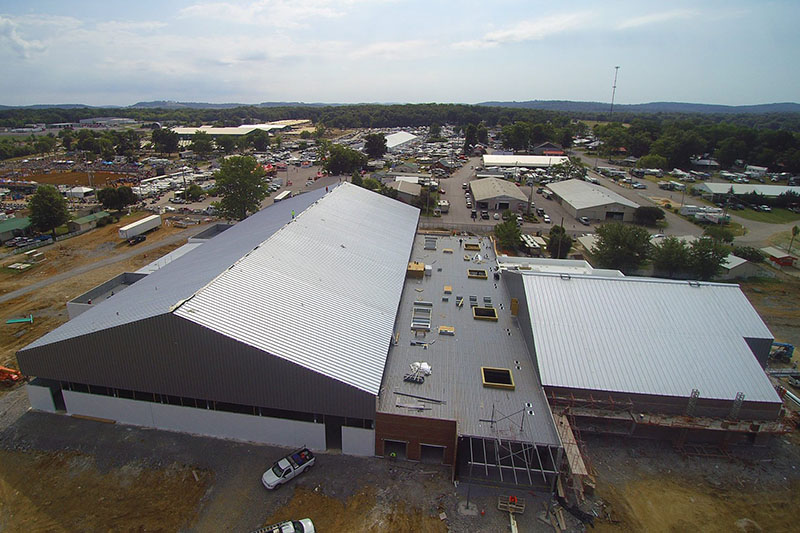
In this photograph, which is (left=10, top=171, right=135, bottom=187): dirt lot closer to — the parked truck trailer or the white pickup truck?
the parked truck trailer

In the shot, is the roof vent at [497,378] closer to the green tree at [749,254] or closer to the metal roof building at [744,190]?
the green tree at [749,254]

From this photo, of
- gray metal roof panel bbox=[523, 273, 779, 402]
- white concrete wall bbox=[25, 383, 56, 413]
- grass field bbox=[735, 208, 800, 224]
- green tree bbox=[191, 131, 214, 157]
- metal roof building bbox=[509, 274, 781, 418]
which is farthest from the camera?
green tree bbox=[191, 131, 214, 157]

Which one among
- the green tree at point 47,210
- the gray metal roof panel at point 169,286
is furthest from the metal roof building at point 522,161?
the green tree at point 47,210

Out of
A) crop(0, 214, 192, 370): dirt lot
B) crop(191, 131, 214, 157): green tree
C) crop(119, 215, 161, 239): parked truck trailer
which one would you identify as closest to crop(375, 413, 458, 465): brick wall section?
crop(0, 214, 192, 370): dirt lot

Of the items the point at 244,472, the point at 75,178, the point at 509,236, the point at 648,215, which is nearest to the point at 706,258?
the point at 509,236

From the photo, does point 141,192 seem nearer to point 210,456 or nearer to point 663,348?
point 210,456
